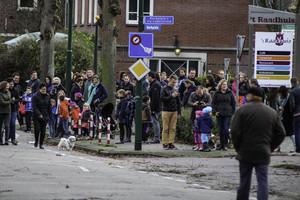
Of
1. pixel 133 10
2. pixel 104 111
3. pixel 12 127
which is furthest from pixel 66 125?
pixel 133 10

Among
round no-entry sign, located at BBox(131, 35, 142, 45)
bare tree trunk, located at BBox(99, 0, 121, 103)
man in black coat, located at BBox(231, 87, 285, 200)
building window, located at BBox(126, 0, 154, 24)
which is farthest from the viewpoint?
building window, located at BBox(126, 0, 154, 24)

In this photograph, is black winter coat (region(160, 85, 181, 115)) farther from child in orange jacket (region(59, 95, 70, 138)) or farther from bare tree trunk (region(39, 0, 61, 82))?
bare tree trunk (region(39, 0, 61, 82))

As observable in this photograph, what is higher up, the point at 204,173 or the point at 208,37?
→ the point at 208,37

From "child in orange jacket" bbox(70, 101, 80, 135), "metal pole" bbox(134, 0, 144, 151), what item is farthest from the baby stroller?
"metal pole" bbox(134, 0, 144, 151)

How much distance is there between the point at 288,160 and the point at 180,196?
21.8 feet

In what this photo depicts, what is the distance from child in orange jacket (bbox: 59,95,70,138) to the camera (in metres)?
23.3

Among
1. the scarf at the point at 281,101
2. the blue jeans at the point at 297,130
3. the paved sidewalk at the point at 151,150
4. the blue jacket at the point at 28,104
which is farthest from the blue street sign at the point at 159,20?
the blue jacket at the point at 28,104

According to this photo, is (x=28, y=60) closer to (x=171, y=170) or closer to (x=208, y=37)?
(x=208, y=37)

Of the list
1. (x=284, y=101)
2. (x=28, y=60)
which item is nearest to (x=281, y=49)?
(x=284, y=101)

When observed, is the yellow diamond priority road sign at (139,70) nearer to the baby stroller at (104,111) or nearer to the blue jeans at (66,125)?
the baby stroller at (104,111)

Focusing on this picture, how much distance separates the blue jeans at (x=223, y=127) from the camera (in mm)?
19219

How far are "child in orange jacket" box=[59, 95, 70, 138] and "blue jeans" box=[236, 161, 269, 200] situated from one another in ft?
46.6

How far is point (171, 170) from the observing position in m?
15.0

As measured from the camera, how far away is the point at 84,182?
1209cm
